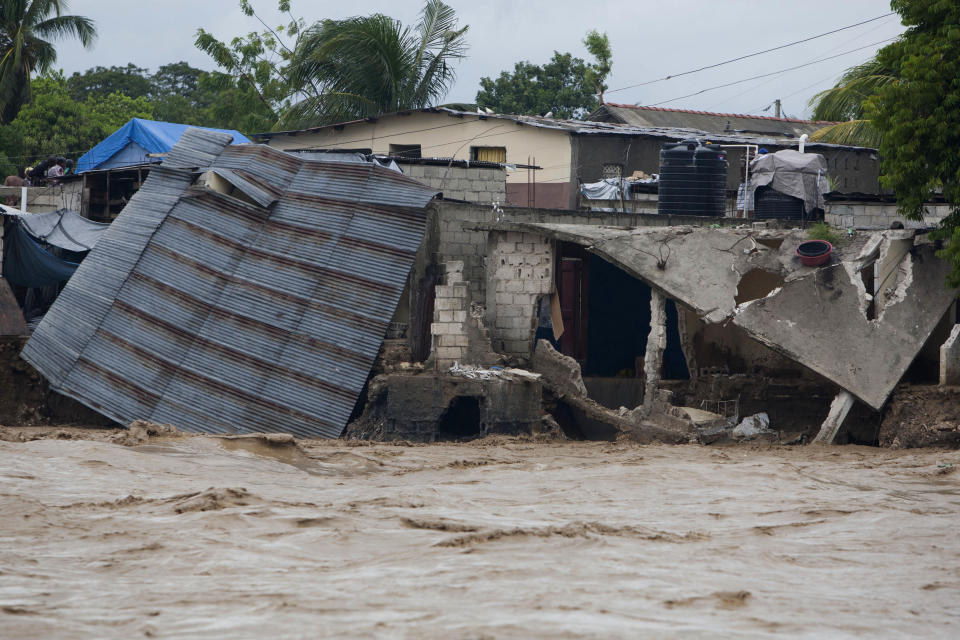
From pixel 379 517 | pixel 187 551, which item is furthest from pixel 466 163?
pixel 187 551

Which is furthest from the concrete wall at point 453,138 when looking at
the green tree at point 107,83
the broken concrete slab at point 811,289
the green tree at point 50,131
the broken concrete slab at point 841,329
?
the green tree at point 107,83

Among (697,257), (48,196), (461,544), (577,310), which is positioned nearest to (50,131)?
(48,196)

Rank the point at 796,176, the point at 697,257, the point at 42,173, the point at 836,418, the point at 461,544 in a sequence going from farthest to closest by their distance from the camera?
the point at 42,173, the point at 796,176, the point at 697,257, the point at 836,418, the point at 461,544

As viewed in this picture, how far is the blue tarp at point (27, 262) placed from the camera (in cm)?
1728

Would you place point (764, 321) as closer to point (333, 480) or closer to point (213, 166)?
point (333, 480)

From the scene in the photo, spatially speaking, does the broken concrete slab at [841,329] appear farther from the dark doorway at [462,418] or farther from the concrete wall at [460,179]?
the concrete wall at [460,179]

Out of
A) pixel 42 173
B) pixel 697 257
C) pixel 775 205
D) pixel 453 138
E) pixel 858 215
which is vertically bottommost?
pixel 697 257

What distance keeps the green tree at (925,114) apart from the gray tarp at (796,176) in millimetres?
4314

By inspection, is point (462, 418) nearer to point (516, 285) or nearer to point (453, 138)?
point (516, 285)

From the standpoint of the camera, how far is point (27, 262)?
17344 millimetres

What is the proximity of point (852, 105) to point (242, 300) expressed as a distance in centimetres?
1563

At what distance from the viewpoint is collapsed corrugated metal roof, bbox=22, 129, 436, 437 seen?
1438 centimetres

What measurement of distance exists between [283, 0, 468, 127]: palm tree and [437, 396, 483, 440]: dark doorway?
1326 centimetres

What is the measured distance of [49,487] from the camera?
964 centimetres
